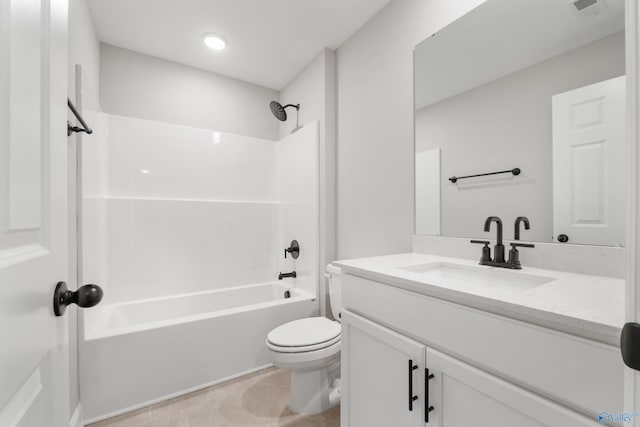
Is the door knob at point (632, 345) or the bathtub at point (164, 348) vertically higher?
the door knob at point (632, 345)

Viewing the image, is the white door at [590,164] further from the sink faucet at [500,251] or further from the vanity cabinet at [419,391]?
the vanity cabinet at [419,391]

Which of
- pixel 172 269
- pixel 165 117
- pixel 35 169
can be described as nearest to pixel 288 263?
pixel 172 269

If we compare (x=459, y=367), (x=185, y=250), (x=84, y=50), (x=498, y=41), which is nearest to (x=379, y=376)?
(x=459, y=367)

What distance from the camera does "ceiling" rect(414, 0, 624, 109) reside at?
1041mm

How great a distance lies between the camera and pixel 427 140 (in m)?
1.55

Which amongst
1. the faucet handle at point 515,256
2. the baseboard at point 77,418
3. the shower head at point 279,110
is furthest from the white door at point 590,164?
the baseboard at point 77,418

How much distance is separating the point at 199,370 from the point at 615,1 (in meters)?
2.70

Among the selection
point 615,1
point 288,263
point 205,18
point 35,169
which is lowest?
point 288,263

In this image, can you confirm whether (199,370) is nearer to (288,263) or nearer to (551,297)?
(288,263)

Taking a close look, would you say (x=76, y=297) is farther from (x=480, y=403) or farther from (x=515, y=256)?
(x=515, y=256)

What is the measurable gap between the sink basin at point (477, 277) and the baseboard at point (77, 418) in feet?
5.94

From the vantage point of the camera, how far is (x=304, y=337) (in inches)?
64.5

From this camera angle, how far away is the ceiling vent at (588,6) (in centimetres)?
99

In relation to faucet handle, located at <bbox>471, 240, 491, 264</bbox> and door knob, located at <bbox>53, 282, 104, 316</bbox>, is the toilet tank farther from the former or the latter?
door knob, located at <bbox>53, 282, 104, 316</bbox>
